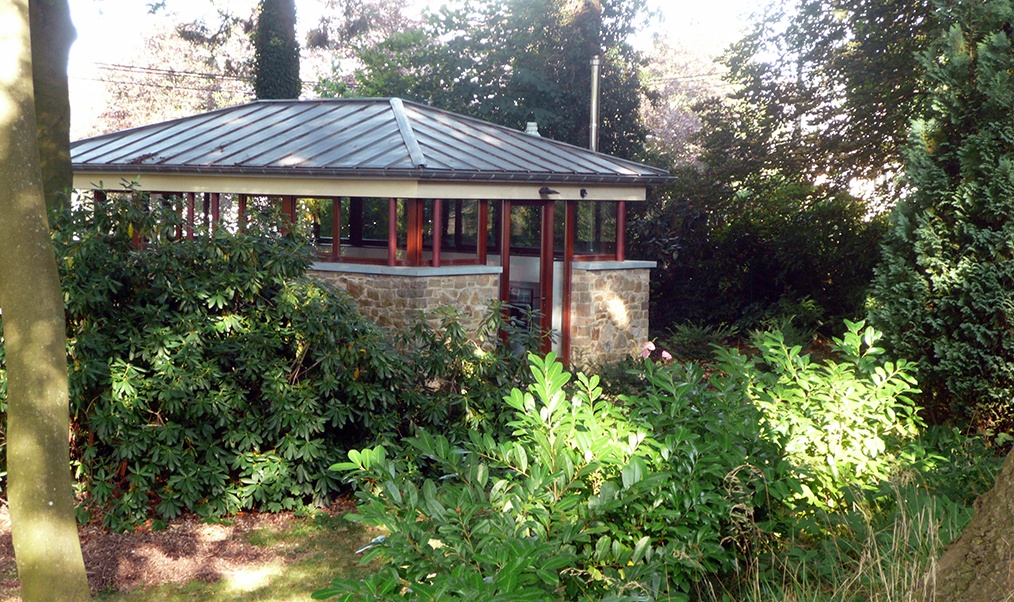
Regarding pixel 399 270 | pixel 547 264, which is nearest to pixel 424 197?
pixel 399 270

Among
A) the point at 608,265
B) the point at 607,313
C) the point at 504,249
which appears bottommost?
the point at 607,313

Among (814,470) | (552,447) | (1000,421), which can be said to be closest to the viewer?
(552,447)

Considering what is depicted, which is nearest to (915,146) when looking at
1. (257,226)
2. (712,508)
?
(712,508)

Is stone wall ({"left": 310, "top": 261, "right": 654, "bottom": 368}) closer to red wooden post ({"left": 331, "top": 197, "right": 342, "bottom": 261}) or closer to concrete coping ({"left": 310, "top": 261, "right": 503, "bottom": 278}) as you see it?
concrete coping ({"left": 310, "top": 261, "right": 503, "bottom": 278})

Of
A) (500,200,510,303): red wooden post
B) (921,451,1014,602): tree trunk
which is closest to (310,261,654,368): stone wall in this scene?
(500,200,510,303): red wooden post

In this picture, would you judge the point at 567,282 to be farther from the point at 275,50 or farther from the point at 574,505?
the point at 574,505

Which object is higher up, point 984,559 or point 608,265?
point 608,265

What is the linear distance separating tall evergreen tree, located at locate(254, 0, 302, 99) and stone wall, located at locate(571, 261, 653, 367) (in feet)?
32.7

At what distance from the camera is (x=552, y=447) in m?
3.71

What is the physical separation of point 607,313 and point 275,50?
10.6 m

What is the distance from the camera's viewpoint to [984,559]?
3.46 m

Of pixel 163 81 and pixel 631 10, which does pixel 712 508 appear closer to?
pixel 631 10

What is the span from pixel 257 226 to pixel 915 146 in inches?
220

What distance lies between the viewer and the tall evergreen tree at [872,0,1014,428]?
277 inches
